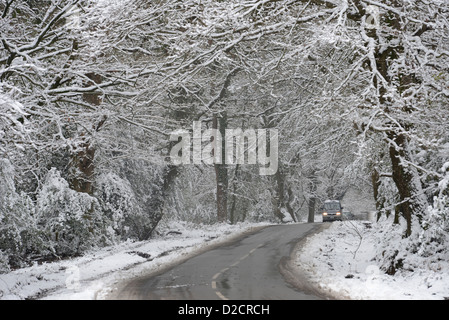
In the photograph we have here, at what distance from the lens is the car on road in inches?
1731

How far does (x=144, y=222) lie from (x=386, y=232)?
1642cm

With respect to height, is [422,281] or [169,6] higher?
[169,6]

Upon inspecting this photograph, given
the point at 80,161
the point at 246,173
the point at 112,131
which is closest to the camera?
the point at 80,161

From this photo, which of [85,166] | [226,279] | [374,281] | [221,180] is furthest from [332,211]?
[374,281]

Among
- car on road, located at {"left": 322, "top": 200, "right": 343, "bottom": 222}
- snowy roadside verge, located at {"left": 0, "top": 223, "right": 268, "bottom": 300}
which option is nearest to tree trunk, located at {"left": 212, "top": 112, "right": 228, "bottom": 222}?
car on road, located at {"left": 322, "top": 200, "right": 343, "bottom": 222}

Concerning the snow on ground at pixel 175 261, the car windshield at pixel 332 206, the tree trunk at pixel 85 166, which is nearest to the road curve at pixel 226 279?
the snow on ground at pixel 175 261

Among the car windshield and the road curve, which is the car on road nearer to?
the car windshield

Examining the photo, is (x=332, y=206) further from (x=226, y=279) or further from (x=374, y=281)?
(x=374, y=281)

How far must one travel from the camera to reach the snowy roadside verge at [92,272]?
11656 millimetres

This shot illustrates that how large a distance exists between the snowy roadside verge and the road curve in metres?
0.72

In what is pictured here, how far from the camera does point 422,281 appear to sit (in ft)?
37.3
